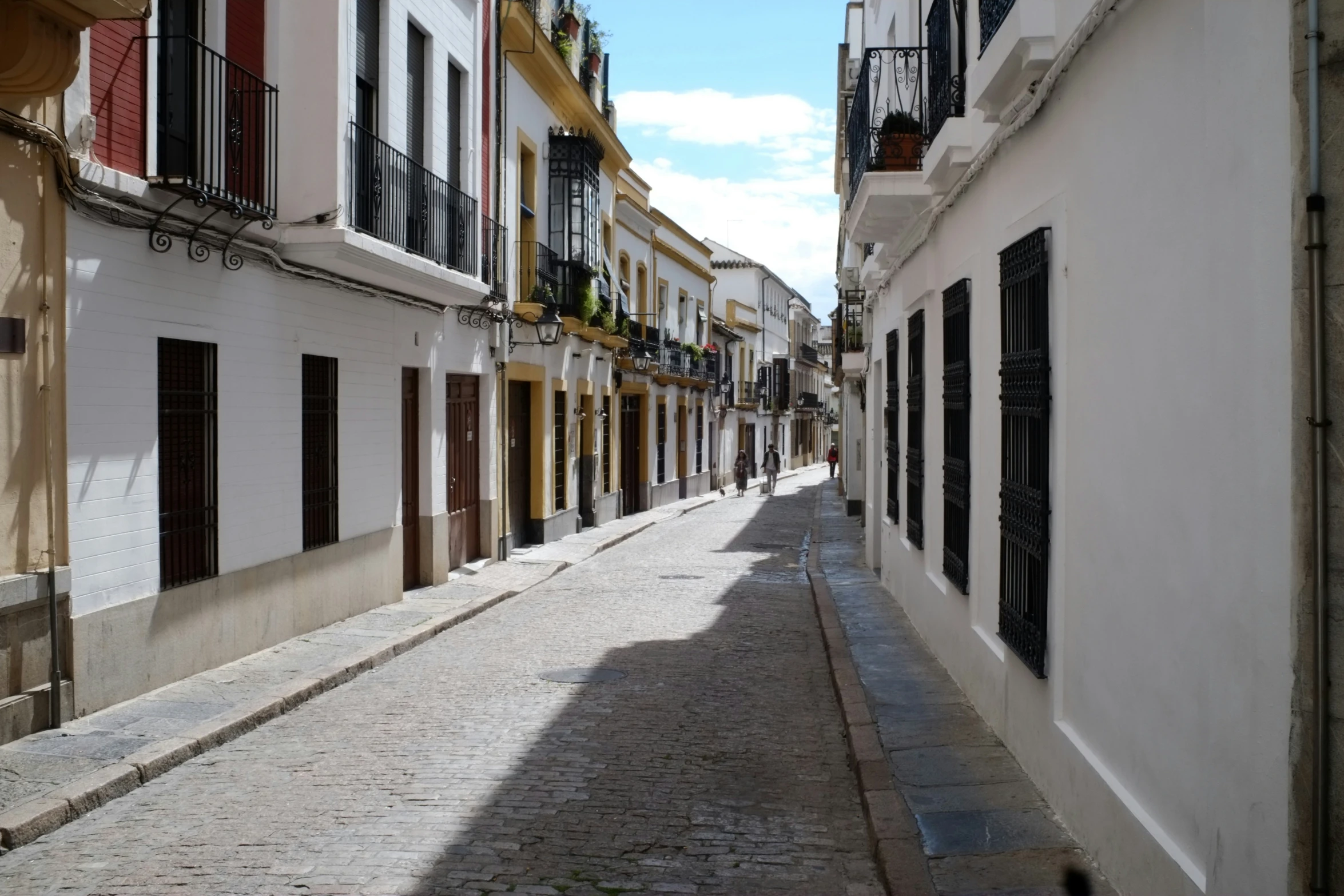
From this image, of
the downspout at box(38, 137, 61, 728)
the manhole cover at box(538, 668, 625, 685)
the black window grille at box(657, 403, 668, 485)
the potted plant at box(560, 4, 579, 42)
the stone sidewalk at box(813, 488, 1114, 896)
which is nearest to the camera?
the stone sidewalk at box(813, 488, 1114, 896)

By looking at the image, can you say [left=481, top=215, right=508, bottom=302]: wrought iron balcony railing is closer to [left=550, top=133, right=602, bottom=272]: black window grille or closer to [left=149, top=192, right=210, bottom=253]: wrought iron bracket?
[left=550, top=133, right=602, bottom=272]: black window grille

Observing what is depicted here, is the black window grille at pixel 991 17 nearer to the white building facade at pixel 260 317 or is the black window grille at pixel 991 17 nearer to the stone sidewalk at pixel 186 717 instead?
the white building facade at pixel 260 317

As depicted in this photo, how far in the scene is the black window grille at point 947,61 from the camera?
840cm

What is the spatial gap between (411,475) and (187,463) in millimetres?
4982

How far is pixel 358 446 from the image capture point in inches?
449

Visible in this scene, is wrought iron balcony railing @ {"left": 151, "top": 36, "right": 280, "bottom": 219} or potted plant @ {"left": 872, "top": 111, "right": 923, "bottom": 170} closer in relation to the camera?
wrought iron balcony railing @ {"left": 151, "top": 36, "right": 280, "bottom": 219}

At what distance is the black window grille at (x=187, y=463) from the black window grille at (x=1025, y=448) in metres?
5.48

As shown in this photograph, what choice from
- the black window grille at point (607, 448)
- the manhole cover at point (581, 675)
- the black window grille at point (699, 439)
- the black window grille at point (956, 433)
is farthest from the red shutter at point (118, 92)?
the black window grille at point (699, 439)

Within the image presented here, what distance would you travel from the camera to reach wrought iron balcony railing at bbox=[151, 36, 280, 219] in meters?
8.04

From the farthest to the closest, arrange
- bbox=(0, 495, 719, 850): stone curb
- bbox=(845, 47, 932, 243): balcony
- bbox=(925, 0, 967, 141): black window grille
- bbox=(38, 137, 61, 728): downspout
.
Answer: bbox=(845, 47, 932, 243): balcony < bbox=(925, 0, 967, 141): black window grille < bbox=(38, 137, 61, 728): downspout < bbox=(0, 495, 719, 850): stone curb

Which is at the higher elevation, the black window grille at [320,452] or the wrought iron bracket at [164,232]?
the wrought iron bracket at [164,232]

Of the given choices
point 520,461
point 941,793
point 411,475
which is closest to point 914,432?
point 941,793

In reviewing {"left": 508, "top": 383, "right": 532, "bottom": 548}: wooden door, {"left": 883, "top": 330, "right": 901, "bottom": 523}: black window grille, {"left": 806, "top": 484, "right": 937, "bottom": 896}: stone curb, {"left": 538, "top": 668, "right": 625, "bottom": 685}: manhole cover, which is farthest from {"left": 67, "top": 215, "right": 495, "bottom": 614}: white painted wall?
{"left": 883, "top": 330, "right": 901, "bottom": 523}: black window grille

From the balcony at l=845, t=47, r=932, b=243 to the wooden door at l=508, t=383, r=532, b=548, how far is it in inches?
313
